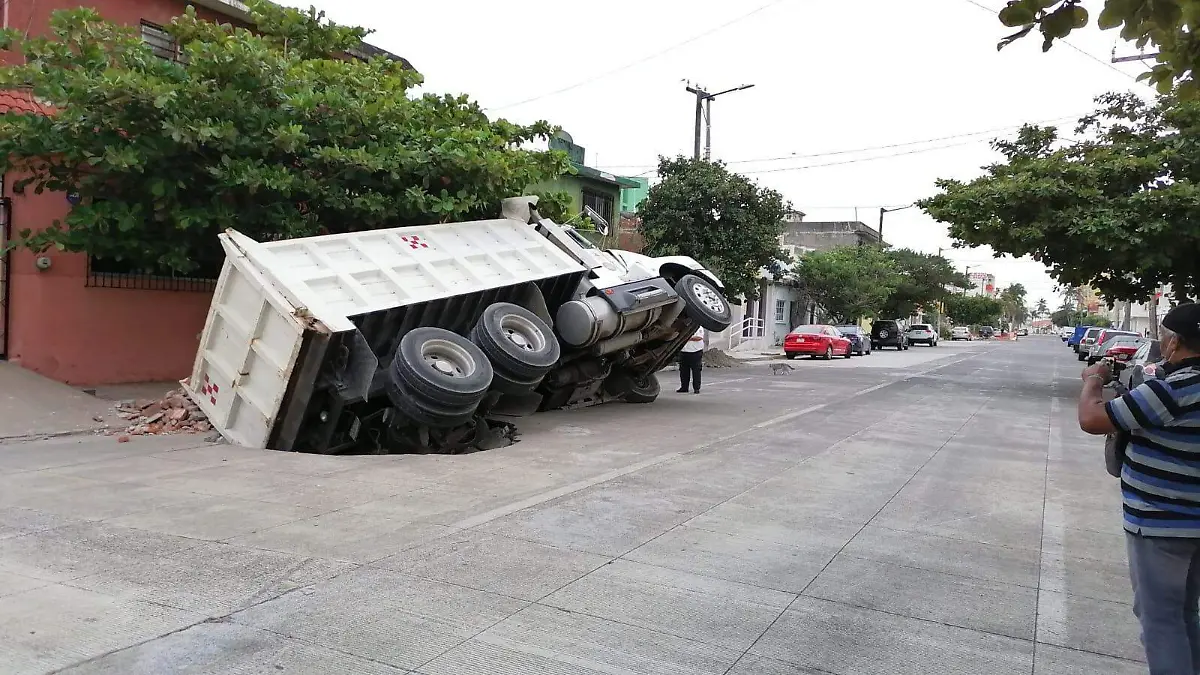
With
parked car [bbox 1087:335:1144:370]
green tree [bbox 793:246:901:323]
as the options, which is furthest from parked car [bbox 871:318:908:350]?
parked car [bbox 1087:335:1144:370]

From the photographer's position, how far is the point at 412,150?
1180 centimetres

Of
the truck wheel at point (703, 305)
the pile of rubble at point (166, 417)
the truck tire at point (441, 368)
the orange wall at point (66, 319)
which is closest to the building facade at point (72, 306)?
the orange wall at point (66, 319)

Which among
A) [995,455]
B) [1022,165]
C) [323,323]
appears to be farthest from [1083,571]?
[1022,165]

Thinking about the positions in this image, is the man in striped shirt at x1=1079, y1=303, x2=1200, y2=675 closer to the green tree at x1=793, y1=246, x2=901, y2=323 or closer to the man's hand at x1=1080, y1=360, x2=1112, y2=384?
the man's hand at x1=1080, y1=360, x2=1112, y2=384

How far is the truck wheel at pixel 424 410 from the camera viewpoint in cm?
842

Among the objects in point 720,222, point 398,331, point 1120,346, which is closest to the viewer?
point 398,331

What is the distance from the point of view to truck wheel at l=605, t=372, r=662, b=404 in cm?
1380

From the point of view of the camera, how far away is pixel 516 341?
32.2 feet

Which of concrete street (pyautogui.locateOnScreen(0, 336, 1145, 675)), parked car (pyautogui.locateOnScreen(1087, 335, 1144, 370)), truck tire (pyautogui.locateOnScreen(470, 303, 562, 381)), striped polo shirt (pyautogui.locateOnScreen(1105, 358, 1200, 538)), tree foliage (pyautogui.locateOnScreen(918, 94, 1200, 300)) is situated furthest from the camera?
parked car (pyautogui.locateOnScreen(1087, 335, 1144, 370))

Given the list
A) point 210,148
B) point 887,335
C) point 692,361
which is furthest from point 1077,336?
point 210,148

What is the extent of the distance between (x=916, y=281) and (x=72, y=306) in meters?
53.7

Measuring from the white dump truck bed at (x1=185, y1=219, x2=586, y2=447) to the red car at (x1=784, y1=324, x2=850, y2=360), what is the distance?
24710mm

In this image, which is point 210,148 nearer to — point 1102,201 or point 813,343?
point 1102,201

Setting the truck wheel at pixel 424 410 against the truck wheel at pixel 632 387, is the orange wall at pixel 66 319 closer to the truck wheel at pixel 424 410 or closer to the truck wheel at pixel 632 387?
the truck wheel at pixel 424 410
